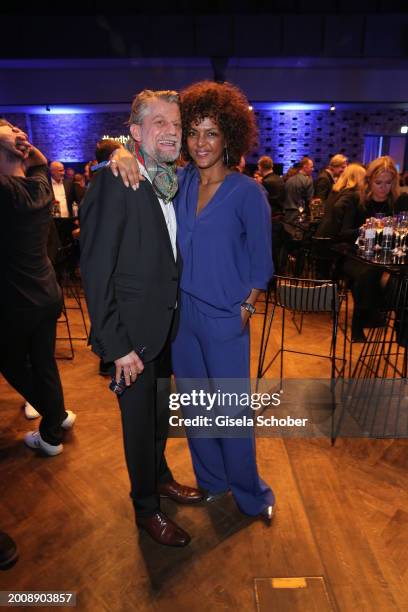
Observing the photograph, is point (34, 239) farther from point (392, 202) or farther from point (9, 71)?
point (9, 71)

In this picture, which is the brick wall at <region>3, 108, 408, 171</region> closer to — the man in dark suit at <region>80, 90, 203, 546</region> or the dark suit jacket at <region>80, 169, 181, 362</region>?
the man in dark suit at <region>80, 90, 203, 546</region>

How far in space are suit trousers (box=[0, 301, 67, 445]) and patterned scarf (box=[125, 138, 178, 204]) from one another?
102 centimetres

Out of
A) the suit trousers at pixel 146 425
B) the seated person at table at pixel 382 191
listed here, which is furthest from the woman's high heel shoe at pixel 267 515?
the seated person at table at pixel 382 191

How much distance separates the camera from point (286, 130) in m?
11.8

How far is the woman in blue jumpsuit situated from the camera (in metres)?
1.72

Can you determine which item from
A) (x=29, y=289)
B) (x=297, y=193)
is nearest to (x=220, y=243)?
(x=29, y=289)

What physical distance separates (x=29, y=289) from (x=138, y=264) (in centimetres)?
90

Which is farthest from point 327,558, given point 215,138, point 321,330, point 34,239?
point 321,330

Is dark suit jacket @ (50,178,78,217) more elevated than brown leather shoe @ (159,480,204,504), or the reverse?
dark suit jacket @ (50,178,78,217)

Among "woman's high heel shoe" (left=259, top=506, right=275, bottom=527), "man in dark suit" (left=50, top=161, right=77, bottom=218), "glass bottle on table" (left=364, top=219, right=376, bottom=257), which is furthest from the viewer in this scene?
"man in dark suit" (left=50, top=161, right=77, bottom=218)

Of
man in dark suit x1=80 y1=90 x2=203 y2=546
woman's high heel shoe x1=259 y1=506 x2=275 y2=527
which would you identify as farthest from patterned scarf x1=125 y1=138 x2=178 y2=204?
woman's high heel shoe x1=259 y1=506 x2=275 y2=527

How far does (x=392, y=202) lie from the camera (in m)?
4.00

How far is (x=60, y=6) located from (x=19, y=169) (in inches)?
386

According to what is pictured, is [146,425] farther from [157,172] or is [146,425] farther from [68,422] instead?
[68,422]
